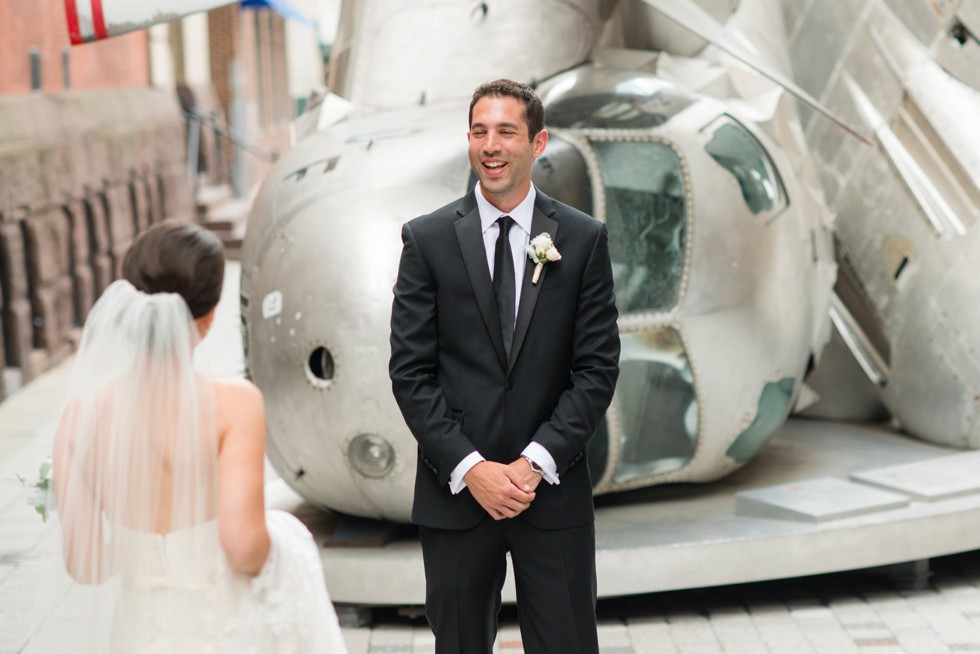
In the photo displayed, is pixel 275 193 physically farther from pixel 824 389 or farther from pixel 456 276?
pixel 824 389

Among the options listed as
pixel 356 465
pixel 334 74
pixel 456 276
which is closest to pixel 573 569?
pixel 456 276

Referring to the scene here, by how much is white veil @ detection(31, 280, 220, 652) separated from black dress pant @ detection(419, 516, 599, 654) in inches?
30.9

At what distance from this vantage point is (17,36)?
11891 mm

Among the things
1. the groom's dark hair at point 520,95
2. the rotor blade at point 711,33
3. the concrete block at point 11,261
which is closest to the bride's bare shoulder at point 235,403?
the groom's dark hair at point 520,95

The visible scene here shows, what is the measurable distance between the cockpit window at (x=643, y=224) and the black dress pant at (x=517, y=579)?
7.26ft

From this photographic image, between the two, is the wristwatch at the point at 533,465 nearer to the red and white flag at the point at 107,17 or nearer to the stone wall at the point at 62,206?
the red and white flag at the point at 107,17

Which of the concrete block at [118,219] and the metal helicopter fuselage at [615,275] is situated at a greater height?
the metal helicopter fuselage at [615,275]

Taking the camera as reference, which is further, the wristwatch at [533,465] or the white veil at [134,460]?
the wristwatch at [533,465]

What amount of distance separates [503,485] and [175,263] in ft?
3.32

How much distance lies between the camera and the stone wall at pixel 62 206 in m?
11.1

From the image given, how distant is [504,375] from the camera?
3.50 m

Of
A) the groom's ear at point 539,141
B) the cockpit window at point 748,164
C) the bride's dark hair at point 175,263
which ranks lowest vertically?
the cockpit window at point 748,164

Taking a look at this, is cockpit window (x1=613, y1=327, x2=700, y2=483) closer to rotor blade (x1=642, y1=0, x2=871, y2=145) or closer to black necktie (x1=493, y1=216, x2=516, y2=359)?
rotor blade (x1=642, y1=0, x2=871, y2=145)

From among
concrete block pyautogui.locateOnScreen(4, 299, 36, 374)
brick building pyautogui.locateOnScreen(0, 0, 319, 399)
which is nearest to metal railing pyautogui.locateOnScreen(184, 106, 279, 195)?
brick building pyautogui.locateOnScreen(0, 0, 319, 399)
